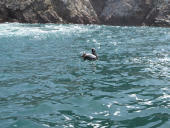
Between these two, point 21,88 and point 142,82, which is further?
point 142,82

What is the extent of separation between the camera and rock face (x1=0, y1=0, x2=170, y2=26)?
5659 cm

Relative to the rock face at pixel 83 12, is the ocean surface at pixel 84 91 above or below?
below

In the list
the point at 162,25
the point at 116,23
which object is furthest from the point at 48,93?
the point at 116,23

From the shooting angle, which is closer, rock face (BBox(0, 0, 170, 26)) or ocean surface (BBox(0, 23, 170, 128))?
ocean surface (BBox(0, 23, 170, 128))

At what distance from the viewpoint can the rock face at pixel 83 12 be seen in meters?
56.6

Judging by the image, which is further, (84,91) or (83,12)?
(83,12)

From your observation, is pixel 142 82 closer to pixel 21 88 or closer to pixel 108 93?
pixel 108 93

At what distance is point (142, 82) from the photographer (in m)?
13.5

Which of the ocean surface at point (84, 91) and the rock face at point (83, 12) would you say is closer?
the ocean surface at point (84, 91)

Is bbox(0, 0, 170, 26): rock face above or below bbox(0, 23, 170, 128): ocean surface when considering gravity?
above

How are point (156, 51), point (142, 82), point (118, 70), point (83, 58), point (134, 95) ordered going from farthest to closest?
point (156, 51), point (83, 58), point (118, 70), point (142, 82), point (134, 95)

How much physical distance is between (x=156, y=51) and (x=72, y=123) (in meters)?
15.6

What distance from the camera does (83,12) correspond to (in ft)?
202

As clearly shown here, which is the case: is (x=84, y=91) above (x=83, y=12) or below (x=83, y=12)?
below
